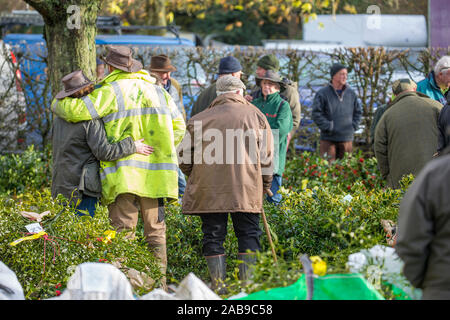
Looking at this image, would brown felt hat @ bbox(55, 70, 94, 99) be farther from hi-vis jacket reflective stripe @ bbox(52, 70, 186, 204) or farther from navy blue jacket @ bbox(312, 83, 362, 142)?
Result: navy blue jacket @ bbox(312, 83, 362, 142)

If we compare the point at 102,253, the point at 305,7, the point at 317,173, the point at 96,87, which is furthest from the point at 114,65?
the point at 305,7

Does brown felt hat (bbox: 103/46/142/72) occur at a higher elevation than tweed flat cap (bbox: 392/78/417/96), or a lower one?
higher

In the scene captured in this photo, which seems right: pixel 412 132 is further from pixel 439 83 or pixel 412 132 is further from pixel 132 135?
pixel 132 135

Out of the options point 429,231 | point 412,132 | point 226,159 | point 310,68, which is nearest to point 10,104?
point 310,68

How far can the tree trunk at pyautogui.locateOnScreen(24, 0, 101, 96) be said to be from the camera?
686cm

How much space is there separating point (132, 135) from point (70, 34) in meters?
1.96

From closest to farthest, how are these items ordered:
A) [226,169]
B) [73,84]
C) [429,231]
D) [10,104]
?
[429,231] < [226,169] < [73,84] < [10,104]

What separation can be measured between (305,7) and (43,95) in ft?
16.7

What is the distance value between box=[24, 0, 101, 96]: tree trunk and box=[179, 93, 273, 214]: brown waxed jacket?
7.36ft

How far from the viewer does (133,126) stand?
218 inches

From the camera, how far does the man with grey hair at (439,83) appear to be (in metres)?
7.57

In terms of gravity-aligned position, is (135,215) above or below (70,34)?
below

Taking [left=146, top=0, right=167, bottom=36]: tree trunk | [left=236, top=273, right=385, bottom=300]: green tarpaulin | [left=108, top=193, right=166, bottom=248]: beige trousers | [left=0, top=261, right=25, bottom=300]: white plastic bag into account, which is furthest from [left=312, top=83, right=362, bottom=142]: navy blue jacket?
[left=146, top=0, right=167, bottom=36]: tree trunk

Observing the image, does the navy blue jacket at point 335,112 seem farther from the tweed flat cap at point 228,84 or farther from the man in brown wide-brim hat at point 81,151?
the man in brown wide-brim hat at point 81,151
